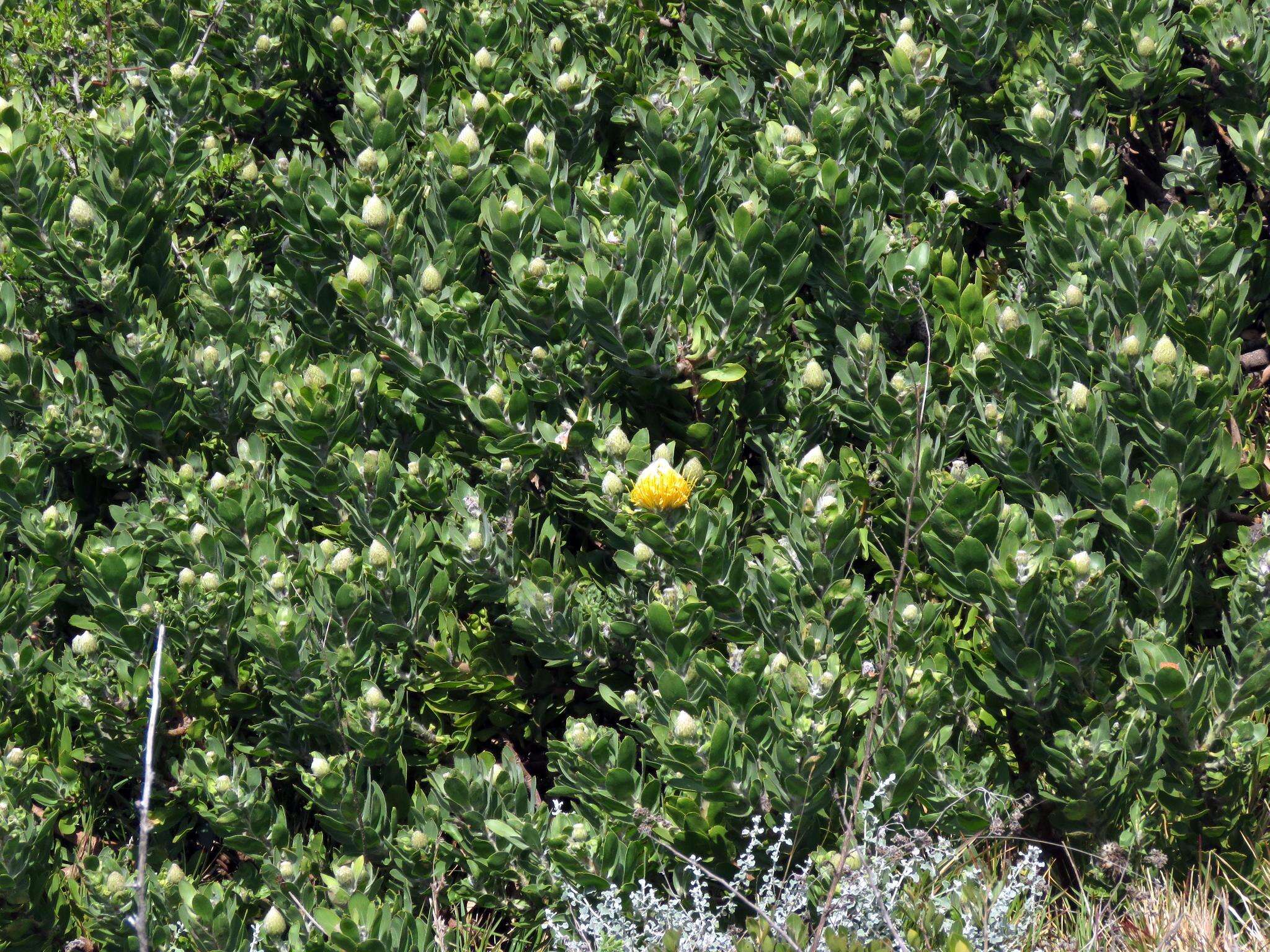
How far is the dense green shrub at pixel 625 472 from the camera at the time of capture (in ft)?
9.09

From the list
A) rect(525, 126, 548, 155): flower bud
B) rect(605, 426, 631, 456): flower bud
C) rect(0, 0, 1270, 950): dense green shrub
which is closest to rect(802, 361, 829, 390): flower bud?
rect(0, 0, 1270, 950): dense green shrub

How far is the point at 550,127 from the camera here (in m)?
3.71

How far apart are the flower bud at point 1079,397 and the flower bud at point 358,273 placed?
174cm

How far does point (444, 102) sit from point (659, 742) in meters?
2.31

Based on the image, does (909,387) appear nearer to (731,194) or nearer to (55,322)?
(731,194)

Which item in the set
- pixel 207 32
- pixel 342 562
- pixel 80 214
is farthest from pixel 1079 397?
pixel 207 32

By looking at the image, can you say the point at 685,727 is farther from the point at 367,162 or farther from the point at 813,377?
the point at 367,162

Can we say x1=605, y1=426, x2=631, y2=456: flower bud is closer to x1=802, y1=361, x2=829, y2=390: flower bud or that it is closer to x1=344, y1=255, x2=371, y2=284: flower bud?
x1=802, y1=361, x2=829, y2=390: flower bud

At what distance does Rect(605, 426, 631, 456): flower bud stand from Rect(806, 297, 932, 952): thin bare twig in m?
0.68

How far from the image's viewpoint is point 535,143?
331cm

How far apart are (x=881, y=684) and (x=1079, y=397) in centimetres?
82

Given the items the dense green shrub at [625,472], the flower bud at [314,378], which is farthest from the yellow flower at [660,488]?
the flower bud at [314,378]

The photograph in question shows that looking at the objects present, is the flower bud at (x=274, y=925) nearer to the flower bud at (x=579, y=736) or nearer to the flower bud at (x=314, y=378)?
the flower bud at (x=579, y=736)

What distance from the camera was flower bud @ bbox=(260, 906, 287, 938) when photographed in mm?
2699
